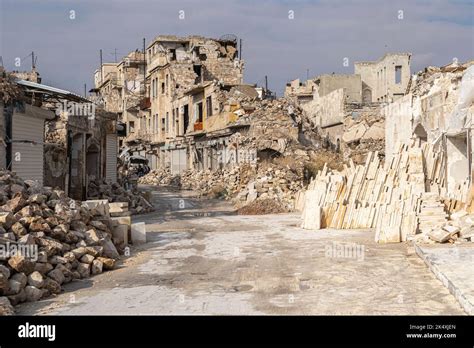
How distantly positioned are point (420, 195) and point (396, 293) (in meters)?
6.15

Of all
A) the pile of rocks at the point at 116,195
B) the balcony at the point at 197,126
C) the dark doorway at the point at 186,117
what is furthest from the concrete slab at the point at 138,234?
the dark doorway at the point at 186,117

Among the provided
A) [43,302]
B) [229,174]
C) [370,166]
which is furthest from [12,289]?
[229,174]

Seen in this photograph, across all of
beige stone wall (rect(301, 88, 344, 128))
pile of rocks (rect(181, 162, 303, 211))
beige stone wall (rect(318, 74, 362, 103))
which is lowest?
pile of rocks (rect(181, 162, 303, 211))

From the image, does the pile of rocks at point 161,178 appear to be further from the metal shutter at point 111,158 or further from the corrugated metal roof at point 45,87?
the corrugated metal roof at point 45,87

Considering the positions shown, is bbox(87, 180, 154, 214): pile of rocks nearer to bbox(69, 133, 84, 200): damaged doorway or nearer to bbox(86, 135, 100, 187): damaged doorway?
bbox(86, 135, 100, 187): damaged doorway

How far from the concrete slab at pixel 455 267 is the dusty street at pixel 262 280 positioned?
5.1 inches

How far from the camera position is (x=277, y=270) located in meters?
9.30

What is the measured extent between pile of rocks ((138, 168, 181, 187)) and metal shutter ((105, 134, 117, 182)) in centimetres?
1334

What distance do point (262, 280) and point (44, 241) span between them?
3651mm

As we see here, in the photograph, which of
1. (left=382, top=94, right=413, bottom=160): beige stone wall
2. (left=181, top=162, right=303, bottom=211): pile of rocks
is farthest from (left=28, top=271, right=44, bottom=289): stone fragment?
(left=181, top=162, right=303, bottom=211): pile of rocks

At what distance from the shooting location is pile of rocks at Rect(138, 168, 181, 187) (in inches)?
1533

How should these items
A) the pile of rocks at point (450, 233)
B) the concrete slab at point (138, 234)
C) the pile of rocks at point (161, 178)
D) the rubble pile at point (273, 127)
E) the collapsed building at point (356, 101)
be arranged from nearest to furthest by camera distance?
the pile of rocks at point (450, 233) < the concrete slab at point (138, 234) < the rubble pile at point (273, 127) < the collapsed building at point (356, 101) < the pile of rocks at point (161, 178)

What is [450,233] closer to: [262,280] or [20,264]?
[262,280]

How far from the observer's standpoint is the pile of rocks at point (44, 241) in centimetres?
758
